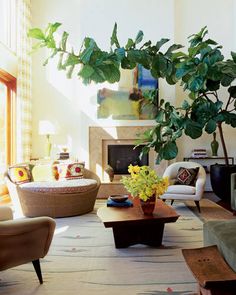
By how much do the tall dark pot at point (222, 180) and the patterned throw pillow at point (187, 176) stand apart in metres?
0.46

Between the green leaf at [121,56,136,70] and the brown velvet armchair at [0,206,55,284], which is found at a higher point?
the green leaf at [121,56,136,70]

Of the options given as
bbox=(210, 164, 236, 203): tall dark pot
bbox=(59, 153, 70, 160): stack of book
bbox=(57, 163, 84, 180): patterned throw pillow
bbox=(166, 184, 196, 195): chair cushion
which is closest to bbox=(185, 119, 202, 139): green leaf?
bbox=(166, 184, 196, 195): chair cushion

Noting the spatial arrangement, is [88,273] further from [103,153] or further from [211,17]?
[211,17]

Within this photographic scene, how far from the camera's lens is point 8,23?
608cm

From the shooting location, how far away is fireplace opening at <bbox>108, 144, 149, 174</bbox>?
6.72 m

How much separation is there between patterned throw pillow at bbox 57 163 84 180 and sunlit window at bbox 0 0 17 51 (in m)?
2.67

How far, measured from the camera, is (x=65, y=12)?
6.97 metres

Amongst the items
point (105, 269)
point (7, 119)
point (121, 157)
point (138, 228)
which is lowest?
point (105, 269)

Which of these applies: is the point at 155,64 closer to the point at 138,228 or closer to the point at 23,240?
the point at 23,240

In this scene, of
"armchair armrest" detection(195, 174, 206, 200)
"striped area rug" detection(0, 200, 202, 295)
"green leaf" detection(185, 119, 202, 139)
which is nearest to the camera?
"green leaf" detection(185, 119, 202, 139)

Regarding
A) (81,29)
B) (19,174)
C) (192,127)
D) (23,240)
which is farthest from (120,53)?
(81,29)

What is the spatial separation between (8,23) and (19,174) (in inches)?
126

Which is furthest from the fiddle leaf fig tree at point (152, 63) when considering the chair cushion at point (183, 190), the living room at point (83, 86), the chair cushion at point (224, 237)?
the living room at point (83, 86)

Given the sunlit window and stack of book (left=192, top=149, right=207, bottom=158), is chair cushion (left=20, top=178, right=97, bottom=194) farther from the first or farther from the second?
the sunlit window
